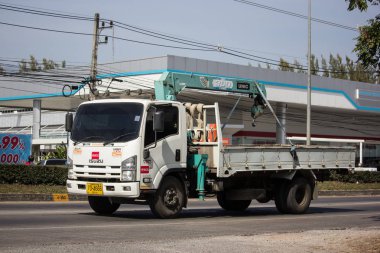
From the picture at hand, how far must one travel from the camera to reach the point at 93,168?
50.2 feet

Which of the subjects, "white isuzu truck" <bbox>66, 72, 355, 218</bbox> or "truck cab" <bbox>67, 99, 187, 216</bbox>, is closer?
"truck cab" <bbox>67, 99, 187, 216</bbox>

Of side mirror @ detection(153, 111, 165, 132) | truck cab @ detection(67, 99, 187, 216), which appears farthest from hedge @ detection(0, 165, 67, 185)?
side mirror @ detection(153, 111, 165, 132)

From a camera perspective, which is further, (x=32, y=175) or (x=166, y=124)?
(x=32, y=175)

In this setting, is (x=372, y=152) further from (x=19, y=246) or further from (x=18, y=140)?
(x=19, y=246)

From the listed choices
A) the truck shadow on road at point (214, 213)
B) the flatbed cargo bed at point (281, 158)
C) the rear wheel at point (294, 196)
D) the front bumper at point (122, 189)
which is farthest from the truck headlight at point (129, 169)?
the rear wheel at point (294, 196)

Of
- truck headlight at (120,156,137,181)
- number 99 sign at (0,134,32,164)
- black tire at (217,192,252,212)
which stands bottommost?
black tire at (217,192,252,212)

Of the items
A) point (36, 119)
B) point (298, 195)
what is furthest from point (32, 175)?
point (36, 119)

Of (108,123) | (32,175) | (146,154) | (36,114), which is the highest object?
(36,114)

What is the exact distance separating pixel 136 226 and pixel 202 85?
19.8 feet

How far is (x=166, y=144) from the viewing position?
15.8 m

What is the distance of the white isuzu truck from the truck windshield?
0.02 metres

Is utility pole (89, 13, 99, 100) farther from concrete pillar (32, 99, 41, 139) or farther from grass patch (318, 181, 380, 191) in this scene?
concrete pillar (32, 99, 41, 139)

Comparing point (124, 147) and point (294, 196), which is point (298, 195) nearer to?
point (294, 196)

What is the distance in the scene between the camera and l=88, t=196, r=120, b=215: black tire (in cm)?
1669
